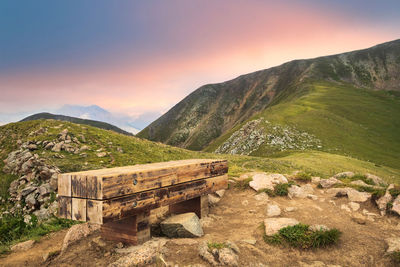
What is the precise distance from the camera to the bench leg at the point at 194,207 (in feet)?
28.7

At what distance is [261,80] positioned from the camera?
18775 centimetres

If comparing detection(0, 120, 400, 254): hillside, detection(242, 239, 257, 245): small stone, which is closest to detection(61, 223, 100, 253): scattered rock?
detection(0, 120, 400, 254): hillside

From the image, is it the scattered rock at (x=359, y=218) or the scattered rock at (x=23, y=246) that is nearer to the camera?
the scattered rock at (x=23, y=246)

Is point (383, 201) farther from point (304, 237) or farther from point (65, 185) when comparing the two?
point (65, 185)

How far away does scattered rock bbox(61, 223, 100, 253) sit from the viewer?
695 cm

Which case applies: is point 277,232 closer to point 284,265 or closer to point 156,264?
point 284,265

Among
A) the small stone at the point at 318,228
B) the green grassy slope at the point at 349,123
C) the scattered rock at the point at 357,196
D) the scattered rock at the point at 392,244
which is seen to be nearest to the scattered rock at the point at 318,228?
the small stone at the point at 318,228

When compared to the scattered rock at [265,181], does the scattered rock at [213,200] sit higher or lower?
lower

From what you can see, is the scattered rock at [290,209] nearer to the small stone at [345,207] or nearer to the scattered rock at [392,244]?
the small stone at [345,207]

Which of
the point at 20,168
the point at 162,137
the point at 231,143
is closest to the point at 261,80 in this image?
the point at 162,137

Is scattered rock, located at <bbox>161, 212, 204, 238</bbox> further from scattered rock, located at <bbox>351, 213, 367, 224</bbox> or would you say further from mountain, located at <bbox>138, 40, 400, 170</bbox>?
mountain, located at <bbox>138, 40, 400, 170</bbox>

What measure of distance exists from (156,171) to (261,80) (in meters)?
191

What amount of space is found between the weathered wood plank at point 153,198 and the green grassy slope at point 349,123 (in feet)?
127

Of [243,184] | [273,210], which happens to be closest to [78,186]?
[273,210]
